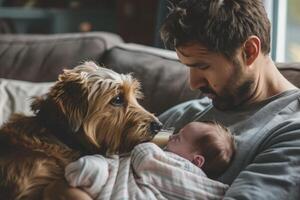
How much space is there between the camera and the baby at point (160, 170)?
4.54 feet

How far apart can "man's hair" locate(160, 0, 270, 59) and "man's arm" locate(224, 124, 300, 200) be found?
0.35 m

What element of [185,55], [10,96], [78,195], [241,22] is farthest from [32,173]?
[10,96]

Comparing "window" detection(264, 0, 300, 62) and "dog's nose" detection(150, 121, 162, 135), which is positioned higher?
"dog's nose" detection(150, 121, 162, 135)

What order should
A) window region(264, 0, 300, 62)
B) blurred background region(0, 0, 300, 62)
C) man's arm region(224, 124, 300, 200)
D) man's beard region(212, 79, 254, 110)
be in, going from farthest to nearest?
blurred background region(0, 0, 300, 62) < window region(264, 0, 300, 62) < man's beard region(212, 79, 254, 110) < man's arm region(224, 124, 300, 200)

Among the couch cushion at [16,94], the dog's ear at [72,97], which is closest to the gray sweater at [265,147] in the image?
the dog's ear at [72,97]

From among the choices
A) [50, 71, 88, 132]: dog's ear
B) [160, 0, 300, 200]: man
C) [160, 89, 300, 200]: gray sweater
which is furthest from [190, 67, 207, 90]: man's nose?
[50, 71, 88, 132]: dog's ear

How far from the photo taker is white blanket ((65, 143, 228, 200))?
4.53 ft

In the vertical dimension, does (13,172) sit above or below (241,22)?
below

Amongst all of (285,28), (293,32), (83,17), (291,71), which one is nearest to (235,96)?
(291,71)

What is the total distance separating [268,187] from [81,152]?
1.86 feet

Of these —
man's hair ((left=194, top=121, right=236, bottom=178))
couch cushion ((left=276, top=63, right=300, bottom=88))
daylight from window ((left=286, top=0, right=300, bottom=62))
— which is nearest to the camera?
man's hair ((left=194, top=121, right=236, bottom=178))

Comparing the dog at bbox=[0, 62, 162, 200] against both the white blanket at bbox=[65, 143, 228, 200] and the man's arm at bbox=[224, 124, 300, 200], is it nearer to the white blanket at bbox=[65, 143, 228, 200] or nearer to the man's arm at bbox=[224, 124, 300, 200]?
the white blanket at bbox=[65, 143, 228, 200]

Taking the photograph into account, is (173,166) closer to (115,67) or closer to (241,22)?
(241,22)

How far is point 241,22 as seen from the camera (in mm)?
1644
